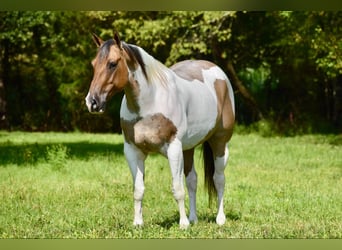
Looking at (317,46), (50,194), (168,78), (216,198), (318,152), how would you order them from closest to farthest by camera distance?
(168,78)
(216,198)
(50,194)
(318,152)
(317,46)

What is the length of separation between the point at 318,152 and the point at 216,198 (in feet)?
21.3

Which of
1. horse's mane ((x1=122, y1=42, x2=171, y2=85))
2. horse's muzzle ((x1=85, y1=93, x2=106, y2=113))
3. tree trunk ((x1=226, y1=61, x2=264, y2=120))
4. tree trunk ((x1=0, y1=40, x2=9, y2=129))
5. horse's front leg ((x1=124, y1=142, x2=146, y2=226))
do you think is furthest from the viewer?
tree trunk ((x1=0, y1=40, x2=9, y2=129))

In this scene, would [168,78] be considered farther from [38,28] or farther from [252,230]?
[38,28]

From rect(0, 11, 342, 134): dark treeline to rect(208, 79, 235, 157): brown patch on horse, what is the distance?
11131mm

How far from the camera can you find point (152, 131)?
4.76m

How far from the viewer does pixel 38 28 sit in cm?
2044

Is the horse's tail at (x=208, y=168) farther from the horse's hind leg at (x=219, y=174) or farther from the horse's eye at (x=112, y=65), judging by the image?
the horse's eye at (x=112, y=65)

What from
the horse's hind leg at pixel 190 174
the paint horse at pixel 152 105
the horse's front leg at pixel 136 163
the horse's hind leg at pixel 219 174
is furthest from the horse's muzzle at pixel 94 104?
the horse's hind leg at pixel 219 174

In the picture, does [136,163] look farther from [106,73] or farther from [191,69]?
[191,69]

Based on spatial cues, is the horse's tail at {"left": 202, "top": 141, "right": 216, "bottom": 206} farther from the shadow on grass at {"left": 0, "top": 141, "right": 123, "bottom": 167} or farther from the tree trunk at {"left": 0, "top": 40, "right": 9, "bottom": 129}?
the tree trunk at {"left": 0, "top": 40, "right": 9, "bottom": 129}

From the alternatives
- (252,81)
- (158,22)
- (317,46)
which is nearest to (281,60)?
(252,81)

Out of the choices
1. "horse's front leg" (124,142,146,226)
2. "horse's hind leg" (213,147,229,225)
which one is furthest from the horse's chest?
"horse's hind leg" (213,147,229,225)

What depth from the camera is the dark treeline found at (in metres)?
17.8

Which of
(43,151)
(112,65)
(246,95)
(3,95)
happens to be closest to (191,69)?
(112,65)
